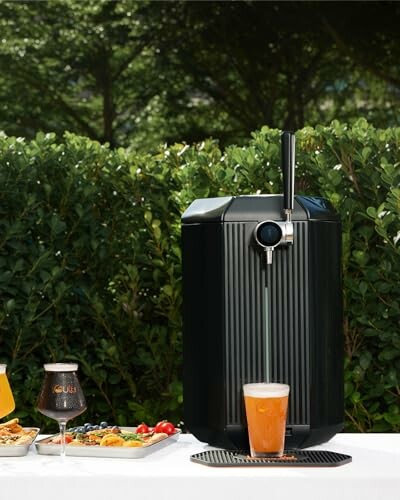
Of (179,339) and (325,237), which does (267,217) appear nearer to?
(325,237)

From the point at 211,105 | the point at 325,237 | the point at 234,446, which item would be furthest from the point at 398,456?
the point at 211,105

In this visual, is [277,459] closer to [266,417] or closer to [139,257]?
[266,417]

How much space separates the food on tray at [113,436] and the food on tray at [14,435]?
58mm

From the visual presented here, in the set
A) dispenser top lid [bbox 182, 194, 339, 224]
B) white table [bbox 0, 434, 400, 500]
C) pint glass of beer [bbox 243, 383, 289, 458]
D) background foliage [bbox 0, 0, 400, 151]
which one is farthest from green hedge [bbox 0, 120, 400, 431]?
background foliage [bbox 0, 0, 400, 151]

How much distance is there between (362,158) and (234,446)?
1.40m

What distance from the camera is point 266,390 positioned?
6.93ft

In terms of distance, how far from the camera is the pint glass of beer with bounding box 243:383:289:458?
211cm

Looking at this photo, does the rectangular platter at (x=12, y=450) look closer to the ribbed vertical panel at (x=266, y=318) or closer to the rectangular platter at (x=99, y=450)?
the rectangular platter at (x=99, y=450)

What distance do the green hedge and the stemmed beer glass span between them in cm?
130

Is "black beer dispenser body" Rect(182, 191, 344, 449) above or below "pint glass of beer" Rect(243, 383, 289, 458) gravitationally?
above

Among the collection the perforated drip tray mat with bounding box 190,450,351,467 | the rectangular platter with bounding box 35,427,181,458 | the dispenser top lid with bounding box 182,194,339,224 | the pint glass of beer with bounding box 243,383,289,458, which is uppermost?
the dispenser top lid with bounding box 182,194,339,224

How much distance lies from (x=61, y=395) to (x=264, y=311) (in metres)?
0.49

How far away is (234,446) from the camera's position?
2230 millimetres

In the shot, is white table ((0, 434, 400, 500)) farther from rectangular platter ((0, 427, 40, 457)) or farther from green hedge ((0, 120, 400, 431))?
green hedge ((0, 120, 400, 431))
